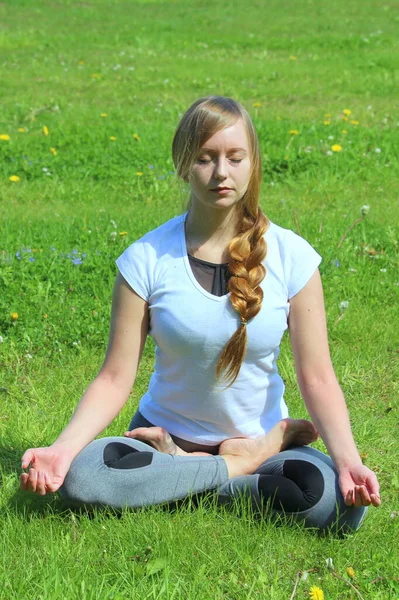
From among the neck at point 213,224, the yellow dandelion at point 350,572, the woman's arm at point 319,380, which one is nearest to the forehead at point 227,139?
the neck at point 213,224

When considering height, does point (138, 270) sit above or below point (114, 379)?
above

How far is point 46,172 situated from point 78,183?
36 cm

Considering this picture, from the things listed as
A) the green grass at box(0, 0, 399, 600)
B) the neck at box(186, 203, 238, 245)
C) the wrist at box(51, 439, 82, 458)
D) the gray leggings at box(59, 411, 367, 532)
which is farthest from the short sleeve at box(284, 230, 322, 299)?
the wrist at box(51, 439, 82, 458)

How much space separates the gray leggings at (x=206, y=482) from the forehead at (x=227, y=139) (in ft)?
3.31

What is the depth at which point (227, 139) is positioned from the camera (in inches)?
116

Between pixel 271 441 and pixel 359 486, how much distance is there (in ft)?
1.38

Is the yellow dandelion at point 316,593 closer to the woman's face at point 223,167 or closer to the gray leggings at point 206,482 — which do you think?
the gray leggings at point 206,482

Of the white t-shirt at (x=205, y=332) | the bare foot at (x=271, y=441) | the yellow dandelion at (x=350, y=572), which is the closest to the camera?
the yellow dandelion at (x=350, y=572)

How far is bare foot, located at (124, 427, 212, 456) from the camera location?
122 inches

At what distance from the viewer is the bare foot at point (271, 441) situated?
3096mm

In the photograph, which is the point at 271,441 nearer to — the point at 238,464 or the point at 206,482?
the point at 238,464

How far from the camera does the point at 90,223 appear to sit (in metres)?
5.95

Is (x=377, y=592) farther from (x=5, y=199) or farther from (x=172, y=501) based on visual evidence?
(x=5, y=199)

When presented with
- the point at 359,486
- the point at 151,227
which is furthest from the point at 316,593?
the point at 151,227
